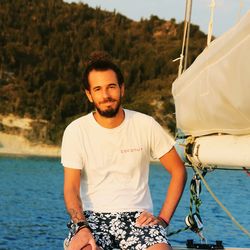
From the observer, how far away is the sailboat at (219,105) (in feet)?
8.42

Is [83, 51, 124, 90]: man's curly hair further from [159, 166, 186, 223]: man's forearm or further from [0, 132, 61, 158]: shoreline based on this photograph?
[0, 132, 61, 158]: shoreline

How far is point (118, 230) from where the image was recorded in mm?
3002

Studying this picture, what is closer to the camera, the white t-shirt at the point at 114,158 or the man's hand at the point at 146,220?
the man's hand at the point at 146,220

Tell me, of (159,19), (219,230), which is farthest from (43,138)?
(219,230)

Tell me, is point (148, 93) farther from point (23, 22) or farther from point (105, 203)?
point (105, 203)

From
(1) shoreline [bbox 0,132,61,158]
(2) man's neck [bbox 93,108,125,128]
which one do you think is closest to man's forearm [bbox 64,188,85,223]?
(2) man's neck [bbox 93,108,125,128]

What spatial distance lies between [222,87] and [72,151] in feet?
2.56

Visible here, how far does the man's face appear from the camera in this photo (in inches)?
120

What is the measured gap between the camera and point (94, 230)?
3.01 meters

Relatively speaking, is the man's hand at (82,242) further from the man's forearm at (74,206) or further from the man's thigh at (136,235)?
the man's thigh at (136,235)

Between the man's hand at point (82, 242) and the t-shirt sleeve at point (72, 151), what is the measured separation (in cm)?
38

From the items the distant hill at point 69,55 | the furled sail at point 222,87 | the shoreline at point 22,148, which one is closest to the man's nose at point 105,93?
the furled sail at point 222,87

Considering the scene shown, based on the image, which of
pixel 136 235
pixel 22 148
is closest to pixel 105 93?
pixel 136 235

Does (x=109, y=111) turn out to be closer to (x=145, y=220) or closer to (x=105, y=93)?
(x=105, y=93)
